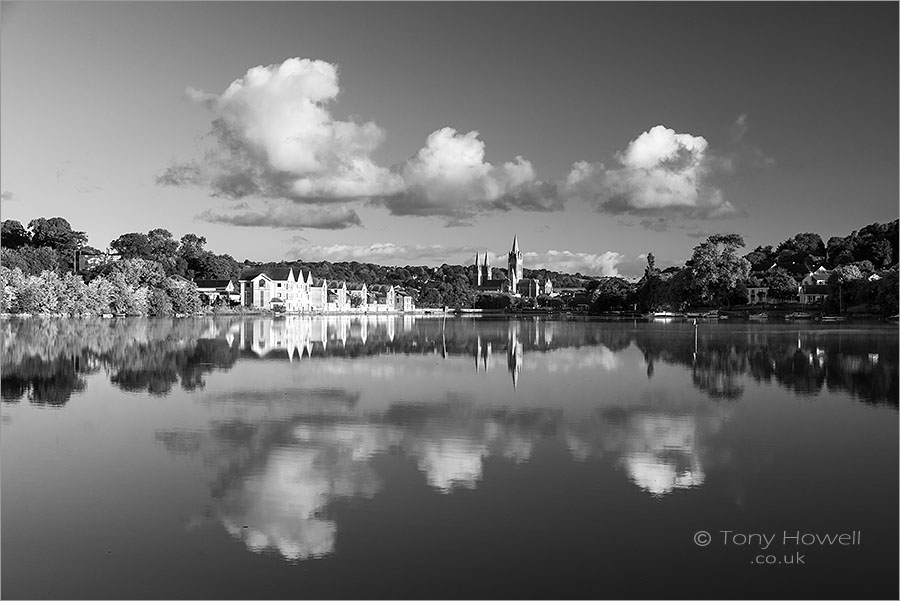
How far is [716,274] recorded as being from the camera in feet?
249

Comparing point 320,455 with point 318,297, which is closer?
point 320,455

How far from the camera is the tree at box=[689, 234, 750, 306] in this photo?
75.9 m

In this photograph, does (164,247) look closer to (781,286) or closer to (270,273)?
(270,273)

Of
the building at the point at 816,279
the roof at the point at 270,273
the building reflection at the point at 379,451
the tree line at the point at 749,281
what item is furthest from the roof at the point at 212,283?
the building reflection at the point at 379,451

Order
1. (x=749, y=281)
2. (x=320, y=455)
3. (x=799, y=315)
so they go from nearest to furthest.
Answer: (x=320, y=455) < (x=799, y=315) < (x=749, y=281)

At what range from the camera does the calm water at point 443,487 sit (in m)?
6.27

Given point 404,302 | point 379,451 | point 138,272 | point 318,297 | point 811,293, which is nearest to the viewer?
point 379,451

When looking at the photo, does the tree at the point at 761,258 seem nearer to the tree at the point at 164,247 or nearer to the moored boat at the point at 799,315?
the moored boat at the point at 799,315

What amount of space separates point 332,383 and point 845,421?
10.4 meters

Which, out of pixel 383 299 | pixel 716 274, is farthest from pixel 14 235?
pixel 716 274

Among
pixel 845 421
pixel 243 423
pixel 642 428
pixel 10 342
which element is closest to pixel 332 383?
pixel 243 423

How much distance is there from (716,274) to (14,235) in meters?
76.1

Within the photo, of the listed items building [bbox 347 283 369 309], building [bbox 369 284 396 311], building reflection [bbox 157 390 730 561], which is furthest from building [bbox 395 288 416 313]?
building reflection [bbox 157 390 730 561]

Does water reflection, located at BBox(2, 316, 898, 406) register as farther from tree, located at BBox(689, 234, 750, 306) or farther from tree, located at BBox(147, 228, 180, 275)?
tree, located at BBox(147, 228, 180, 275)
